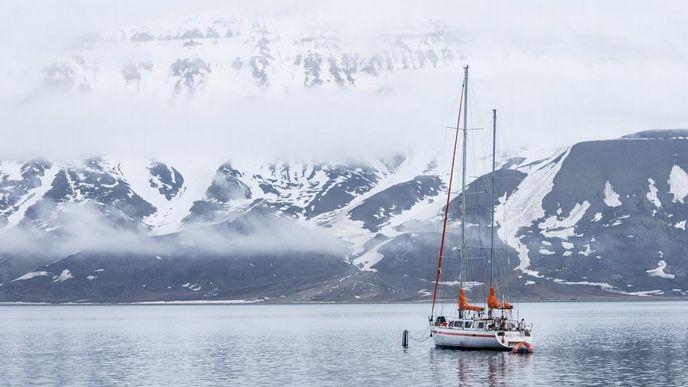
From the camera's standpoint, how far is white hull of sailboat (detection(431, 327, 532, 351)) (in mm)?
130625

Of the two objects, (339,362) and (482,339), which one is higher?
(482,339)

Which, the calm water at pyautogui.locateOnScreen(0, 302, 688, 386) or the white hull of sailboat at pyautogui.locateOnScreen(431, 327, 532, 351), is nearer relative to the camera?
the calm water at pyautogui.locateOnScreen(0, 302, 688, 386)

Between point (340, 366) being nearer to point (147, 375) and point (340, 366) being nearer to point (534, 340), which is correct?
point (147, 375)

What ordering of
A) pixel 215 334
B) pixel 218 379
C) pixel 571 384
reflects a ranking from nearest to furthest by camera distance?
pixel 571 384
pixel 218 379
pixel 215 334

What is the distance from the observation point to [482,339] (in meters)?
132

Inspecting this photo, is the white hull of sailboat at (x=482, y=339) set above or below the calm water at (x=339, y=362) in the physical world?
above

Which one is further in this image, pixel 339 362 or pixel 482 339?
pixel 482 339

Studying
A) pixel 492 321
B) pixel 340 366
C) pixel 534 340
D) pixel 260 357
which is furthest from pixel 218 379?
pixel 534 340

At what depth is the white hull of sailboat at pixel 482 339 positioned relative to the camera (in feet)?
429

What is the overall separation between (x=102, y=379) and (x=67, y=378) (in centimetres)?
414

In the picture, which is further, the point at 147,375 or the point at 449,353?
the point at 449,353

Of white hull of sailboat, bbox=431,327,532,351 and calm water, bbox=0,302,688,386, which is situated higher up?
white hull of sailboat, bbox=431,327,532,351

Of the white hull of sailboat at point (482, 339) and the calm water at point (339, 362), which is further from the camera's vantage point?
the white hull of sailboat at point (482, 339)

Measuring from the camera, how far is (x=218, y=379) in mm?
107688
